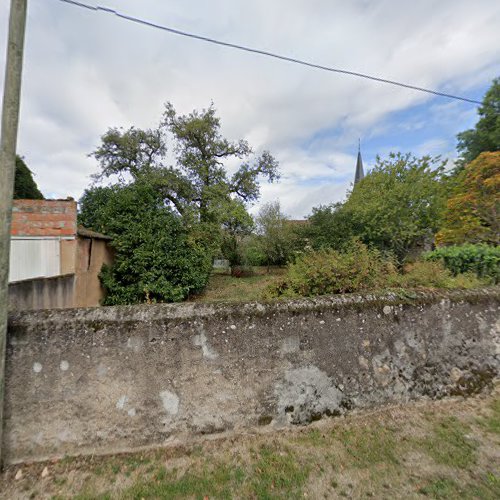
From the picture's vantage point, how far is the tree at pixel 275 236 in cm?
1617

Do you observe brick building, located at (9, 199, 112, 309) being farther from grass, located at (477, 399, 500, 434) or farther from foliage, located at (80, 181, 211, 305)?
grass, located at (477, 399, 500, 434)

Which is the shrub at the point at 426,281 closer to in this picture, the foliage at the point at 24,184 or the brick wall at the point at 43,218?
the brick wall at the point at 43,218

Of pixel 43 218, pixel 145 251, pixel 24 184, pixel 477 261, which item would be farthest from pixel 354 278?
pixel 24 184

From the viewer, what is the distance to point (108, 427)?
6.54ft

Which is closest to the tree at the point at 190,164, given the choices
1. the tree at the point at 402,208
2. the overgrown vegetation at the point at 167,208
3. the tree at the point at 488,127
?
the overgrown vegetation at the point at 167,208

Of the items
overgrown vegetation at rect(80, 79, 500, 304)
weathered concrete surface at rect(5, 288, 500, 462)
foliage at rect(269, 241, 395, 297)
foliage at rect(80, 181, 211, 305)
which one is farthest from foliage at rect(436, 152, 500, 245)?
foliage at rect(80, 181, 211, 305)

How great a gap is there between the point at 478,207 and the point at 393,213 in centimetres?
348

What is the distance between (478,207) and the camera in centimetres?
967

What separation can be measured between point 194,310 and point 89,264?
5441 mm

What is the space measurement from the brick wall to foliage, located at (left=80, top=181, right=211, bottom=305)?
236 cm

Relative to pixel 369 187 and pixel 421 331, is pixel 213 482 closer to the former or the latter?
pixel 421 331

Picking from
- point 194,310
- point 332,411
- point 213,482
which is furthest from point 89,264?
point 332,411

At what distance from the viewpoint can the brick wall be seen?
186 inches

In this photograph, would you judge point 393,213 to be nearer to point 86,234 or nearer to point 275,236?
point 275,236
